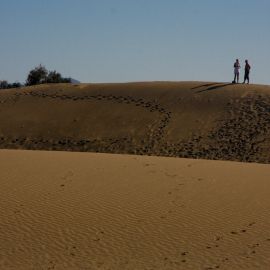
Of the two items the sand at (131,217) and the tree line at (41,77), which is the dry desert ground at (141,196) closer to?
the sand at (131,217)

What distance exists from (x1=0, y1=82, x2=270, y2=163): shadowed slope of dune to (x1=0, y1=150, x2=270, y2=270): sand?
361 inches

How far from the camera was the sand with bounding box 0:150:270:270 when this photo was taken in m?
7.54

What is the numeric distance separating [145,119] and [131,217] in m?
19.1

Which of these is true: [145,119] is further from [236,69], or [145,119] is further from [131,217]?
[131,217]

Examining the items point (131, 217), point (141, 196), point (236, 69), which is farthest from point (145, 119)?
point (131, 217)

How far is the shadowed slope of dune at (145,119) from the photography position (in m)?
24.3

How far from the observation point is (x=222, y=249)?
7883 mm

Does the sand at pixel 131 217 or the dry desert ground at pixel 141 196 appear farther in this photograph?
the dry desert ground at pixel 141 196

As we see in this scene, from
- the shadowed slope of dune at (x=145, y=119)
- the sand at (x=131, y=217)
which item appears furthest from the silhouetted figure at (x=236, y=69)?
the sand at (x=131, y=217)

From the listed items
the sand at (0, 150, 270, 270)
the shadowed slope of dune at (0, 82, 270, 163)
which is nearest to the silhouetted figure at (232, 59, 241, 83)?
the shadowed slope of dune at (0, 82, 270, 163)

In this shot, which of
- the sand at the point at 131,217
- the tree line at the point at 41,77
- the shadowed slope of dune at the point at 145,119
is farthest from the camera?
the tree line at the point at 41,77

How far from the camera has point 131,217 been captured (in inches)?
377

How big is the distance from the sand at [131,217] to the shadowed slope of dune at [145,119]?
9173mm

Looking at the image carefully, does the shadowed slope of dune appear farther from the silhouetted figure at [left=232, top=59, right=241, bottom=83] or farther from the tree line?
the tree line
